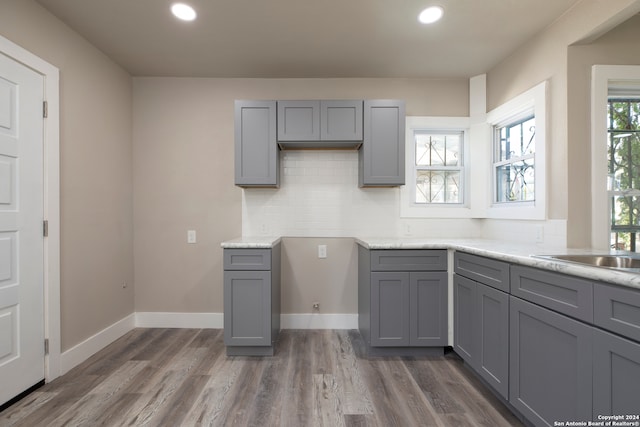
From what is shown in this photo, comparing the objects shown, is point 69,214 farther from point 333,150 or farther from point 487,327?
point 487,327

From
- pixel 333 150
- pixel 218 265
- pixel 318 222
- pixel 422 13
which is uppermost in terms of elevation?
pixel 422 13

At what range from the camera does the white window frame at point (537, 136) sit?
2.18m

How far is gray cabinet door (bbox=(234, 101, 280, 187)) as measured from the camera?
2.66 metres

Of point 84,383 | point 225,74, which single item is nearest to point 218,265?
point 84,383

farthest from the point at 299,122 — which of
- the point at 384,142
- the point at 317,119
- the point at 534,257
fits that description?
the point at 534,257

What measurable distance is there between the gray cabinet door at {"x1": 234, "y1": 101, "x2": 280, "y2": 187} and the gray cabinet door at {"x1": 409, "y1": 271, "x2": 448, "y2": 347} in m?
1.58

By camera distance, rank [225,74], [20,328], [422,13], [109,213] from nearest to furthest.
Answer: [20,328], [422,13], [109,213], [225,74]

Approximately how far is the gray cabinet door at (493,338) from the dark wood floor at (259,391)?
185 mm

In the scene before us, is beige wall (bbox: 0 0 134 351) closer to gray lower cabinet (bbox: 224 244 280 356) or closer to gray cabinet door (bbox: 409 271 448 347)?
gray lower cabinet (bbox: 224 244 280 356)

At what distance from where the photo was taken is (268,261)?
237 cm

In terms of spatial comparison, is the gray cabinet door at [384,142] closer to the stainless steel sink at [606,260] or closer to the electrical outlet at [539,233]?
the electrical outlet at [539,233]

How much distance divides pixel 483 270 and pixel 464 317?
0.47 meters

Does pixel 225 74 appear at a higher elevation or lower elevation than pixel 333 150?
higher

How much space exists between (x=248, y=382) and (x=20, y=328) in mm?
1525
